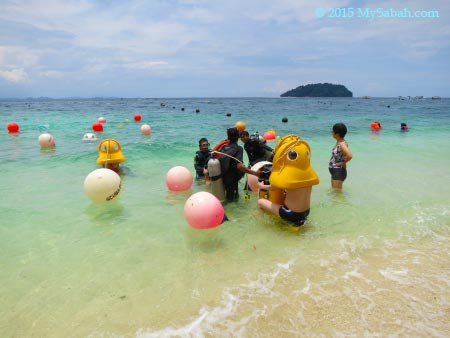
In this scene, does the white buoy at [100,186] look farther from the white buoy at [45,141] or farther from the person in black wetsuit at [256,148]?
the white buoy at [45,141]

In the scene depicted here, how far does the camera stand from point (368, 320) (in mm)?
3359

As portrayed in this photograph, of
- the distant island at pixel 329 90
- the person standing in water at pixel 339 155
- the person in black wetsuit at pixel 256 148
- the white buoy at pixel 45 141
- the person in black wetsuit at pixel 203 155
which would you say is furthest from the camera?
the distant island at pixel 329 90

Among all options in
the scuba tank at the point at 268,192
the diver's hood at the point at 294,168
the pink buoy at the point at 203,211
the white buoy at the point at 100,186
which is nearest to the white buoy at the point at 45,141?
the white buoy at the point at 100,186

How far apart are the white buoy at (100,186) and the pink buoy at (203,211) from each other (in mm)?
2432

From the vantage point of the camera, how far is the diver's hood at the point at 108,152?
9.14 m

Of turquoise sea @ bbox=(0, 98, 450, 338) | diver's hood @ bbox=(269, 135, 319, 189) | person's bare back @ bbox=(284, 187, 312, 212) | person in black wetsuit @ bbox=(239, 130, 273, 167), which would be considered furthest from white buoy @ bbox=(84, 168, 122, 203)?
person's bare back @ bbox=(284, 187, 312, 212)

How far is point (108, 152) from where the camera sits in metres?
9.26

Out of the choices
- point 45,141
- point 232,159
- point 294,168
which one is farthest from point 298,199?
point 45,141

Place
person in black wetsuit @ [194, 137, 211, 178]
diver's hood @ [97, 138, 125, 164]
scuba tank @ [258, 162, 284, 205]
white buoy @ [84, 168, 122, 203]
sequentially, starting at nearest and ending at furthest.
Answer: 1. scuba tank @ [258, 162, 284, 205]
2. white buoy @ [84, 168, 122, 203]
3. person in black wetsuit @ [194, 137, 211, 178]
4. diver's hood @ [97, 138, 125, 164]

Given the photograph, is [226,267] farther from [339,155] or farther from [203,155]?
[339,155]

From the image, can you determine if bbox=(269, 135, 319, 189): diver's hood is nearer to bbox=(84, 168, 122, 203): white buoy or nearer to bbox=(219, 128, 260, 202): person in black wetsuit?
bbox=(219, 128, 260, 202): person in black wetsuit

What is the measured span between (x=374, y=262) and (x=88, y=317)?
13.1 feet

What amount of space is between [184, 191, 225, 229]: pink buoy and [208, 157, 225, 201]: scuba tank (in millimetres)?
1215

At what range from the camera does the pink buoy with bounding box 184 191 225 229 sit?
5.05 m
